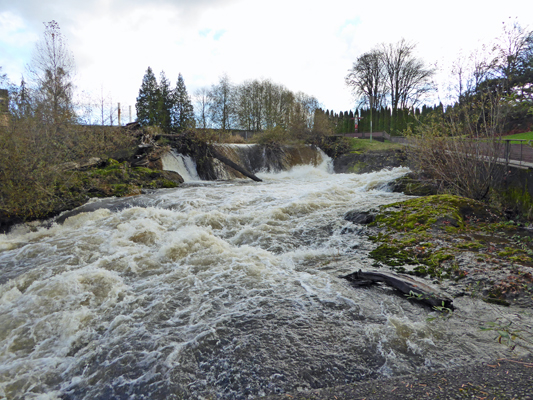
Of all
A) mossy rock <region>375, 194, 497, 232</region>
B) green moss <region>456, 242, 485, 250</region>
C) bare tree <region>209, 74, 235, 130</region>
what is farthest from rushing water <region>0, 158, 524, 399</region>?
bare tree <region>209, 74, 235, 130</region>

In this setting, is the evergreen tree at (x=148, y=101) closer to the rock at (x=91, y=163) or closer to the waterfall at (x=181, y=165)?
the waterfall at (x=181, y=165)

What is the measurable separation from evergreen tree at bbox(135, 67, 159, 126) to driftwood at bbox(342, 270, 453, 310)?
38867 millimetres

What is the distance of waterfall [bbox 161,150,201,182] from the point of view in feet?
59.2

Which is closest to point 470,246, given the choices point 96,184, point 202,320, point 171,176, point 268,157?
point 202,320

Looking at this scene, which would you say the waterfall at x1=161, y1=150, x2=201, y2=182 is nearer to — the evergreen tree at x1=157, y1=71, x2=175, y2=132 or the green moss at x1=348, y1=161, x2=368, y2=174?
the green moss at x1=348, y1=161, x2=368, y2=174

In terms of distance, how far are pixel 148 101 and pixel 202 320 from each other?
138 feet

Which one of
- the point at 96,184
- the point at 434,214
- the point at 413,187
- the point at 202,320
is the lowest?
the point at 202,320

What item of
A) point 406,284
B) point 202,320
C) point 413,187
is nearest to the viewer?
point 202,320

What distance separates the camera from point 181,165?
18.5 metres

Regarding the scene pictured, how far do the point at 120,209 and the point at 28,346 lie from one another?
696 cm

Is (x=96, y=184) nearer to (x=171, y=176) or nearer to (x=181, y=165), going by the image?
(x=171, y=176)

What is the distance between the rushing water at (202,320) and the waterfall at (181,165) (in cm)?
1128

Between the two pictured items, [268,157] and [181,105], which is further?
[181,105]

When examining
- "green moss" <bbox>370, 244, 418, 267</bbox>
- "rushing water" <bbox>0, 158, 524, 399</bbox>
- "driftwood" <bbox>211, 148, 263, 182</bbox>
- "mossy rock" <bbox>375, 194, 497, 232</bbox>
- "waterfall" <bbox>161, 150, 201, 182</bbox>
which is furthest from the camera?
"waterfall" <bbox>161, 150, 201, 182</bbox>
